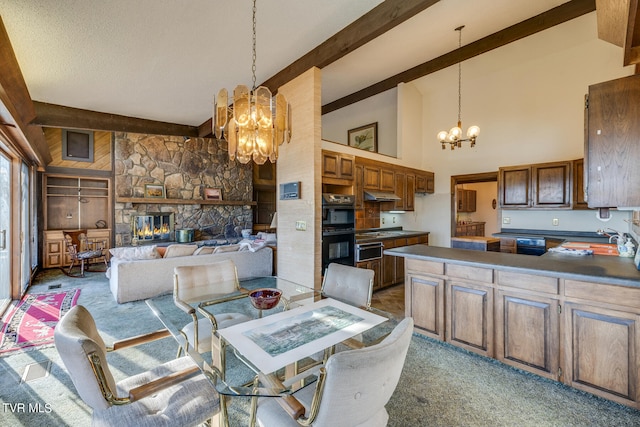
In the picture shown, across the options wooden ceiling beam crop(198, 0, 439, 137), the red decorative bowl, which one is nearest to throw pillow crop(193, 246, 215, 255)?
wooden ceiling beam crop(198, 0, 439, 137)

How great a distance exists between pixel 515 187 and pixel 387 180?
83.5 inches

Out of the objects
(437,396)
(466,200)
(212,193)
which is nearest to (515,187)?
(466,200)

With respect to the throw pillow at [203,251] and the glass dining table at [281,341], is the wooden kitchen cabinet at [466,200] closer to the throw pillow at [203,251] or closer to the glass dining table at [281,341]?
the throw pillow at [203,251]

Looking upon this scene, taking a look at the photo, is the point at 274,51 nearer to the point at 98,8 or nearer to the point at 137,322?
the point at 98,8

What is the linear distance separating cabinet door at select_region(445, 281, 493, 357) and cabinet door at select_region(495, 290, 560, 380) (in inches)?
2.8

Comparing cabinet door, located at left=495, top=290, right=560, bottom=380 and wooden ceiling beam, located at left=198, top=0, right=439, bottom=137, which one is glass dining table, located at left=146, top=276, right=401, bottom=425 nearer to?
cabinet door, located at left=495, top=290, right=560, bottom=380

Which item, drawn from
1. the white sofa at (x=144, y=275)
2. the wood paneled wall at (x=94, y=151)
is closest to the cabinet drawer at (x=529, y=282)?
the white sofa at (x=144, y=275)

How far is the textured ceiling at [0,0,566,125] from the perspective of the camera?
262cm

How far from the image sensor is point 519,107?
4914 mm

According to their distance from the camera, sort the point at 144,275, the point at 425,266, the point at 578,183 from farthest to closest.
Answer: the point at 578,183
the point at 144,275
the point at 425,266

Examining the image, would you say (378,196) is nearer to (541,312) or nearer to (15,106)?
(541,312)

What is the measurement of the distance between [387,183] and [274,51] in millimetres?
2799

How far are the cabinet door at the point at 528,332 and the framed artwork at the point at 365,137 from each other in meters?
4.25

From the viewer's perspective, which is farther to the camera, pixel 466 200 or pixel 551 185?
pixel 466 200
